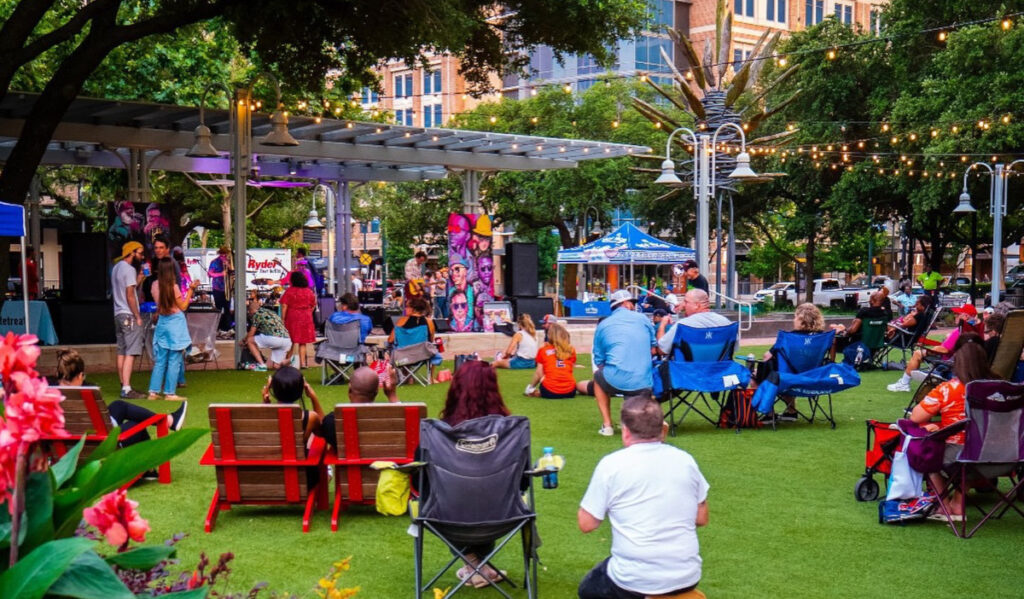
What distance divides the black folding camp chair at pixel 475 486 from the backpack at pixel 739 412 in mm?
6017

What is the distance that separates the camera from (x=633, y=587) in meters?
4.12

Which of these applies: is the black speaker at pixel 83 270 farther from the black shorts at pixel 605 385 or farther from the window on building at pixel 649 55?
the window on building at pixel 649 55

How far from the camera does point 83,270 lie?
1772 cm

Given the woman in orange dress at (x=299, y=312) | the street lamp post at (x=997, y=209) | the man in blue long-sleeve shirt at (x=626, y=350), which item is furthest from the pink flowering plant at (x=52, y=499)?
the street lamp post at (x=997, y=209)

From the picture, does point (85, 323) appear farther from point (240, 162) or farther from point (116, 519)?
point (116, 519)

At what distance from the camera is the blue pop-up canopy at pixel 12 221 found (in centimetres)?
1073

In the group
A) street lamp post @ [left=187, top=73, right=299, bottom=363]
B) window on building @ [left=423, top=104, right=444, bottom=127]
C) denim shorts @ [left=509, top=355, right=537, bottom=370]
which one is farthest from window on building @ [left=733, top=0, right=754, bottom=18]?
street lamp post @ [left=187, top=73, right=299, bottom=363]

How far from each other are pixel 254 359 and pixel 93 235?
11.3 ft

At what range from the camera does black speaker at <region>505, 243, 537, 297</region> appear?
22688 millimetres

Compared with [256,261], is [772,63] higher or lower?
higher

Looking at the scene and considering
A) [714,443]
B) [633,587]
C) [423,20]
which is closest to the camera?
[633,587]

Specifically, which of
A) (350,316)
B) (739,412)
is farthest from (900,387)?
(350,316)

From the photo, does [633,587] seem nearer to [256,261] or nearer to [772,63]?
[256,261]

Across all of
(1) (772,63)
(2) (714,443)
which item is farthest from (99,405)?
(1) (772,63)
